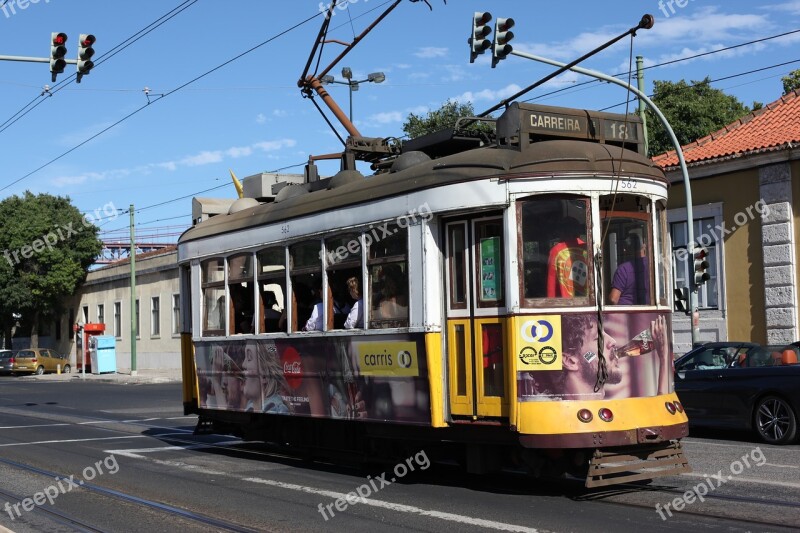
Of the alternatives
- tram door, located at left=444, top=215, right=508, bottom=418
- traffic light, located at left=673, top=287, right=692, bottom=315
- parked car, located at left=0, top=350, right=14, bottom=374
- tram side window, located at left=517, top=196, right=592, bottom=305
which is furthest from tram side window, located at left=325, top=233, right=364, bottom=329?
parked car, located at left=0, top=350, right=14, bottom=374

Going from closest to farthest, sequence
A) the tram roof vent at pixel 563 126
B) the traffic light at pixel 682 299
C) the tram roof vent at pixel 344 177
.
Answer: the tram roof vent at pixel 563 126 < the tram roof vent at pixel 344 177 < the traffic light at pixel 682 299

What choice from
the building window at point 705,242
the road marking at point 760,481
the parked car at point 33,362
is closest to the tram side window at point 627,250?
the road marking at point 760,481

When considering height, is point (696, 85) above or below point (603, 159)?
above

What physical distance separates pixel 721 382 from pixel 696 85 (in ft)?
99.8

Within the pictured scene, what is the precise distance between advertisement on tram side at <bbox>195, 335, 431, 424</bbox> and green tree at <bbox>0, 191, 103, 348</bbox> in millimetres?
45277

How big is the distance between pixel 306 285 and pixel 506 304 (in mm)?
3090


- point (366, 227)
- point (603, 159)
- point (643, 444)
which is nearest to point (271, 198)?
point (366, 227)

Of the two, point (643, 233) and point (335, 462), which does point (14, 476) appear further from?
point (643, 233)

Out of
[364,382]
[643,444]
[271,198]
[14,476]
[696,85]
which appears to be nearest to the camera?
[643,444]

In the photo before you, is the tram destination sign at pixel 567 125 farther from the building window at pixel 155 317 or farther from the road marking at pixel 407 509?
the building window at pixel 155 317

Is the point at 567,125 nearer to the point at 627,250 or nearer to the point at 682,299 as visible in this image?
the point at 627,250

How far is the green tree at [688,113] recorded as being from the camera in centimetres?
4194

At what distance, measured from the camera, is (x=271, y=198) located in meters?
13.6

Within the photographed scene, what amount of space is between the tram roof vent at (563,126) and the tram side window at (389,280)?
1415 millimetres
